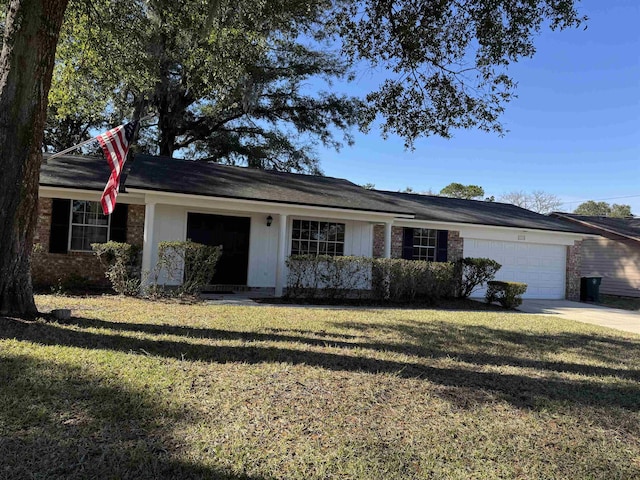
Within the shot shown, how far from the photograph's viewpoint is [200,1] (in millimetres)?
9258

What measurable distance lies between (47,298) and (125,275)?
166 cm

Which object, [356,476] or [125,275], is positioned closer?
[356,476]

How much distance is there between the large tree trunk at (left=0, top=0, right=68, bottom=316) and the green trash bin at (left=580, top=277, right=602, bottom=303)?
16809 mm

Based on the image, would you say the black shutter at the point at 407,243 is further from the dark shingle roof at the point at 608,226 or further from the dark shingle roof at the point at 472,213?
the dark shingle roof at the point at 608,226

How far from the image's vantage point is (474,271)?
1238cm

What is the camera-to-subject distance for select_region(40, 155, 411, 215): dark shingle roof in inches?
435

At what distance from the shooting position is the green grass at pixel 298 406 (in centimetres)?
284

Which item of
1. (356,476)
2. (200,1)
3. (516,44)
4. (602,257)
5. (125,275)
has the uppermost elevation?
(200,1)

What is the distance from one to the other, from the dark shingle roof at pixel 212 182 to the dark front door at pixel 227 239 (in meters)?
1.13

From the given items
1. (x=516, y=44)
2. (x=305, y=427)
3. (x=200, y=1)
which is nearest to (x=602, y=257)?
(x=516, y=44)

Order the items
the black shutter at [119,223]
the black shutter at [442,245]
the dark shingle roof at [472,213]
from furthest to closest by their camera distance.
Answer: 1. the dark shingle roof at [472,213]
2. the black shutter at [442,245]
3. the black shutter at [119,223]

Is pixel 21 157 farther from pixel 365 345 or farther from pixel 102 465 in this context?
pixel 365 345

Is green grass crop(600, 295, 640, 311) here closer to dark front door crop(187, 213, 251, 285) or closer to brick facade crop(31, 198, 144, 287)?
dark front door crop(187, 213, 251, 285)

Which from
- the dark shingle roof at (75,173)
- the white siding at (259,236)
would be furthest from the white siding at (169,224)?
the dark shingle roof at (75,173)
